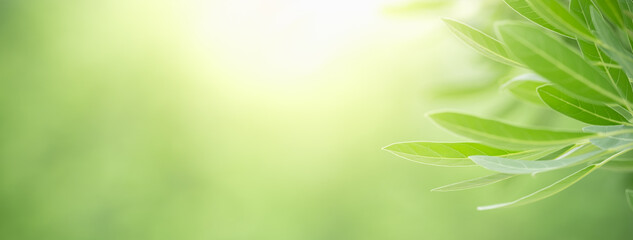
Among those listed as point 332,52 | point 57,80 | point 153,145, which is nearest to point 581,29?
point 332,52

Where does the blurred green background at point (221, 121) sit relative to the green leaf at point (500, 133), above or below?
below

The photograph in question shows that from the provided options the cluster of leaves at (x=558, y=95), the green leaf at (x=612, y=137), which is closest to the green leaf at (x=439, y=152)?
the cluster of leaves at (x=558, y=95)

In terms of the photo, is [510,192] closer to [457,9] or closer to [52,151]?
[457,9]

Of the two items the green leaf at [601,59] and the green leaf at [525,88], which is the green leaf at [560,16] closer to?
the green leaf at [601,59]

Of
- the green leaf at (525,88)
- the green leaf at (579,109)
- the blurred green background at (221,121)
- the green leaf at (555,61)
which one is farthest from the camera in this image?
the blurred green background at (221,121)

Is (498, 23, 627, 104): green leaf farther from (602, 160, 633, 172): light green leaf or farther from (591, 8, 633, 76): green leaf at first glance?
(602, 160, 633, 172): light green leaf

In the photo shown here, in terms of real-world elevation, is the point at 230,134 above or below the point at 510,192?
above

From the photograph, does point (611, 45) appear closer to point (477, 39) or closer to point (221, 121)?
point (477, 39)

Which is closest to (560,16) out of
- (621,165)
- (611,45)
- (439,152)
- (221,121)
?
(611,45)
